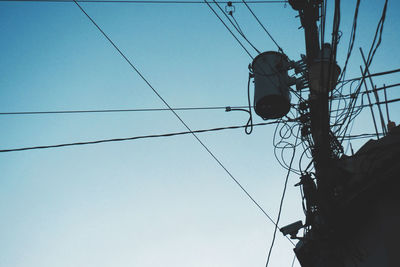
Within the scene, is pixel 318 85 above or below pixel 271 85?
below

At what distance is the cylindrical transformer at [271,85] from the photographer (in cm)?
442

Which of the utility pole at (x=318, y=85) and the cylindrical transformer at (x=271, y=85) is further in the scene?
the cylindrical transformer at (x=271, y=85)

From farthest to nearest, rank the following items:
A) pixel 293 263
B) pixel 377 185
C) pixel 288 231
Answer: pixel 293 263 < pixel 288 231 < pixel 377 185

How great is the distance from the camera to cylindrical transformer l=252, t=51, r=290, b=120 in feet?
14.5

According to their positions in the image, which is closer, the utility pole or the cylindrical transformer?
the utility pole

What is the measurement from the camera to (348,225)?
13.8 ft

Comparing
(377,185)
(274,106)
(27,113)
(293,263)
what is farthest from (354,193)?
(27,113)

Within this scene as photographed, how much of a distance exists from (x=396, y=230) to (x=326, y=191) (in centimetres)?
125

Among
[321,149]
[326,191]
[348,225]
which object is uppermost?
[321,149]

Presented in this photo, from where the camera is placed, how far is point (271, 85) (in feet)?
14.7

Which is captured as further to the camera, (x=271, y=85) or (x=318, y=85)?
(x=271, y=85)

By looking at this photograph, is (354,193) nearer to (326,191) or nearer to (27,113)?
(326,191)

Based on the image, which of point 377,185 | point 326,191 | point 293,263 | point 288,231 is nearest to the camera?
point 326,191

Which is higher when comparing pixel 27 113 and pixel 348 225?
pixel 27 113
